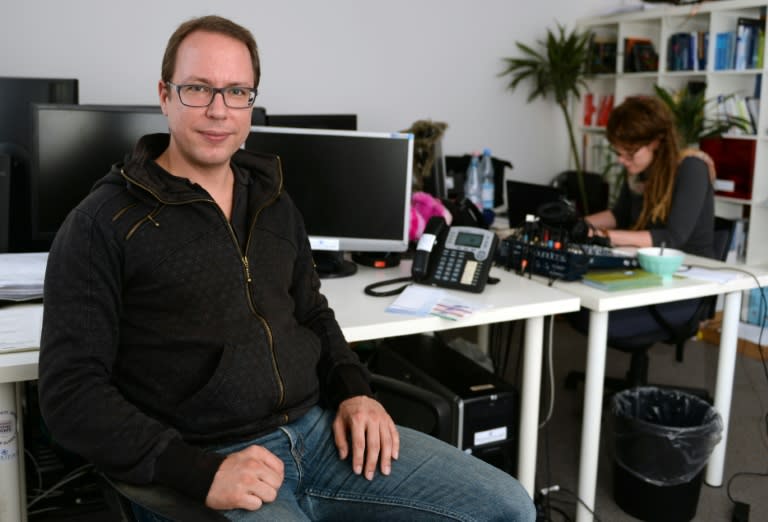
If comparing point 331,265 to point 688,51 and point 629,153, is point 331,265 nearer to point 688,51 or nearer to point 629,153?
point 629,153

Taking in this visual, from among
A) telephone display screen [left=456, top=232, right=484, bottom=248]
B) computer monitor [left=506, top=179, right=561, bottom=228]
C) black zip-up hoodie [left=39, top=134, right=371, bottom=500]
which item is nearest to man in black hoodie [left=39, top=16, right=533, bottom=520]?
black zip-up hoodie [left=39, top=134, right=371, bottom=500]

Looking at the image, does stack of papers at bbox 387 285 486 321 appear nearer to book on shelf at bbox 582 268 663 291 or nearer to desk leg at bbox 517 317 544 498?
desk leg at bbox 517 317 544 498

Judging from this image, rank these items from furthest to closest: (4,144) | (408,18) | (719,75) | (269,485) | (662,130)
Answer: (408,18) → (719,75) → (662,130) → (4,144) → (269,485)

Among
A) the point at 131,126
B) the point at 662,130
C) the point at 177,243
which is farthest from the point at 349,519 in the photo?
the point at 662,130

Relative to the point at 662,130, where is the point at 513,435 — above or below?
below

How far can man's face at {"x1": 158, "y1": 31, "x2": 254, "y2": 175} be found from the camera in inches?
51.9

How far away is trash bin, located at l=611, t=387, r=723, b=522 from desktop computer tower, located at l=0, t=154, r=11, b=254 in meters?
1.83

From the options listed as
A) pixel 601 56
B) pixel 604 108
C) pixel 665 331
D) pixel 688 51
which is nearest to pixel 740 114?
pixel 688 51

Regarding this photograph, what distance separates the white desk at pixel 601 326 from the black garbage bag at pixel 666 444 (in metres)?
0.14

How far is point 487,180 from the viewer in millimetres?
3428

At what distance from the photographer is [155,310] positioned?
4.20ft

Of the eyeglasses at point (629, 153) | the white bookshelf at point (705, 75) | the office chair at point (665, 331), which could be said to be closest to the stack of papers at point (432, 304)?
the office chair at point (665, 331)

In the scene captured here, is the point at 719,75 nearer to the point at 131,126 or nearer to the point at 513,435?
the point at 513,435

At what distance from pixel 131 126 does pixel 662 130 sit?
6.23 feet
